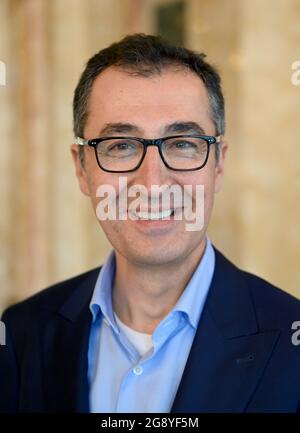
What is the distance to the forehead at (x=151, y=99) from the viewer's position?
3.84 ft

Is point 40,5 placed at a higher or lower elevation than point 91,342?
higher

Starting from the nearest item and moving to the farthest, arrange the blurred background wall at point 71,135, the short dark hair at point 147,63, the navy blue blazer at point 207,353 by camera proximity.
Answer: the navy blue blazer at point 207,353 < the short dark hair at point 147,63 < the blurred background wall at point 71,135

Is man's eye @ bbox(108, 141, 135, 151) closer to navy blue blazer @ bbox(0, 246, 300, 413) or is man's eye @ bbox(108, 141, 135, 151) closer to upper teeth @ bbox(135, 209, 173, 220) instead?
upper teeth @ bbox(135, 209, 173, 220)

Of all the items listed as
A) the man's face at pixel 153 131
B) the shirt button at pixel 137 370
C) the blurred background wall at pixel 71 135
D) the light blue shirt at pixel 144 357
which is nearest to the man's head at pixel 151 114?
the man's face at pixel 153 131

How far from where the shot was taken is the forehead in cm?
117

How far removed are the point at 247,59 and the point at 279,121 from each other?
367 mm

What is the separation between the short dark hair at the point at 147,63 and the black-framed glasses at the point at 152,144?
0.11 meters

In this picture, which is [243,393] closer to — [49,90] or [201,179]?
[201,179]

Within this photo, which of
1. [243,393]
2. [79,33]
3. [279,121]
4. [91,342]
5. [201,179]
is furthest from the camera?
[79,33]

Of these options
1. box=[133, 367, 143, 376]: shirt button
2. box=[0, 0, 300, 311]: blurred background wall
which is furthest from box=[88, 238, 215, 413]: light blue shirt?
box=[0, 0, 300, 311]: blurred background wall

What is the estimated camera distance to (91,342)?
132 centimetres

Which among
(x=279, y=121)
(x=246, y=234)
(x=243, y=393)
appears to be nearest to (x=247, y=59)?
(x=279, y=121)

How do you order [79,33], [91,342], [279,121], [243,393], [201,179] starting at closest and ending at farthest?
[243,393] → [201,179] → [91,342] → [279,121] → [79,33]

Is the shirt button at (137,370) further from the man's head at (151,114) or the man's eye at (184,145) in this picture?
the man's eye at (184,145)
